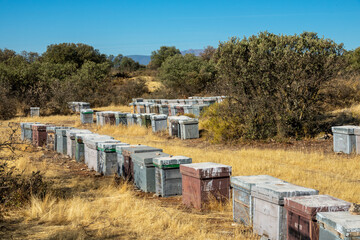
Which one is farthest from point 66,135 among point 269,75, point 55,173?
point 269,75

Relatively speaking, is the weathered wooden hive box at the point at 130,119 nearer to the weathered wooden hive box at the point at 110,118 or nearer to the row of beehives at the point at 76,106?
the weathered wooden hive box at the point at 110,118

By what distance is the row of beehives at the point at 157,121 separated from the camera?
19266 mm

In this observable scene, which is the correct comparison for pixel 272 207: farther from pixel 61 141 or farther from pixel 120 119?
pixel 120 119

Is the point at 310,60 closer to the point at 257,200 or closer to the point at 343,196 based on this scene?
the point at 343,196

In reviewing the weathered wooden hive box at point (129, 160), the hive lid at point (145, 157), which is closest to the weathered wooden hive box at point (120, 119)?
the weathered wooden hive box at point (129, 160)

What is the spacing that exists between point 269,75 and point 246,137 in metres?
2.76

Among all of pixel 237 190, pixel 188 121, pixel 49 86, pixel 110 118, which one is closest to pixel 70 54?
pixel 49 86

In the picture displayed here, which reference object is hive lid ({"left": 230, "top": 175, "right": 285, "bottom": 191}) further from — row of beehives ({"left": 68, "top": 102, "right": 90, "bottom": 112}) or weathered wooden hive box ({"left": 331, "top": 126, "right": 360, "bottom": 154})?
row of beehives ({"left": 68, "top": 102, "right": 90, "bottom": 112})

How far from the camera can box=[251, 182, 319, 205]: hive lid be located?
233 inches

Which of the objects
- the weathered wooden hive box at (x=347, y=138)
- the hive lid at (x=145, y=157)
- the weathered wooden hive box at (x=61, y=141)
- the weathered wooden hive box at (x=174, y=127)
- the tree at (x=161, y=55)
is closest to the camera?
the hive lid at (x=145, y=157)

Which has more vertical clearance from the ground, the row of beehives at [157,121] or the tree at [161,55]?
the tree at [161,55]

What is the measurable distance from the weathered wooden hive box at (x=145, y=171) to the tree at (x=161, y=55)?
73.6 meters

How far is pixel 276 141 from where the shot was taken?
17141 mm

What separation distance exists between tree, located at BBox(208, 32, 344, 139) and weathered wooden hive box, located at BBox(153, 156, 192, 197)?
846cm
